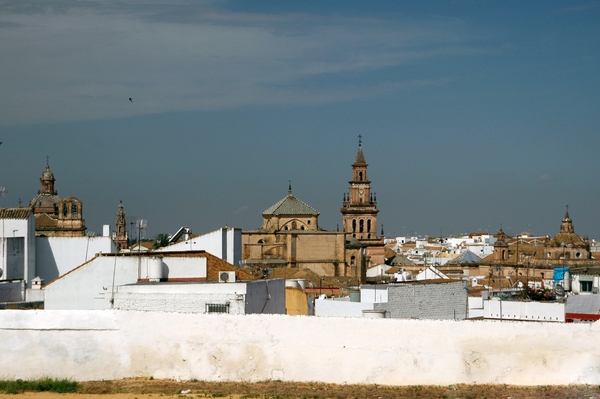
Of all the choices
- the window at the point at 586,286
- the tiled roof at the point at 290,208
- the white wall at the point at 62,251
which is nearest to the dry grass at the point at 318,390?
the white wall at the point at 62,251

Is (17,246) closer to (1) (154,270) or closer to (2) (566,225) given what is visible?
(1) (154,270)

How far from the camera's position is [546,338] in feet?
59.9

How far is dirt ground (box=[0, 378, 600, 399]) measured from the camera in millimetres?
18078

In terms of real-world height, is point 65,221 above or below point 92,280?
above

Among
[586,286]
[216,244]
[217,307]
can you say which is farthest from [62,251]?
[586,286]

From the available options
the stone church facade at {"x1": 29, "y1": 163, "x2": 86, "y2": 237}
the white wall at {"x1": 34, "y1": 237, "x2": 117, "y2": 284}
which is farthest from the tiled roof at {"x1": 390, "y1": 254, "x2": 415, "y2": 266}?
the white wall at {"x1": 34, "y1": 237, "x2": 117, "y2": 284}

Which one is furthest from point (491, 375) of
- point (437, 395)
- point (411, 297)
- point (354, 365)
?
point (411, 297)

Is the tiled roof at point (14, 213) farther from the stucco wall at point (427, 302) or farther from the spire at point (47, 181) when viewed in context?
the spire at point (47, 181)

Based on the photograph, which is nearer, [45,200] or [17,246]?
[17,246]

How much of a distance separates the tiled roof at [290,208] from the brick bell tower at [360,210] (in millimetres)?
18010

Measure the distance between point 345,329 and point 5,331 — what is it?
19.4 ft

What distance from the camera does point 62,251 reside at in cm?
3303

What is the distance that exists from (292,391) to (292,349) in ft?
2.34

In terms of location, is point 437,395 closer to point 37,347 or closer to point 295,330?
point 295,330
